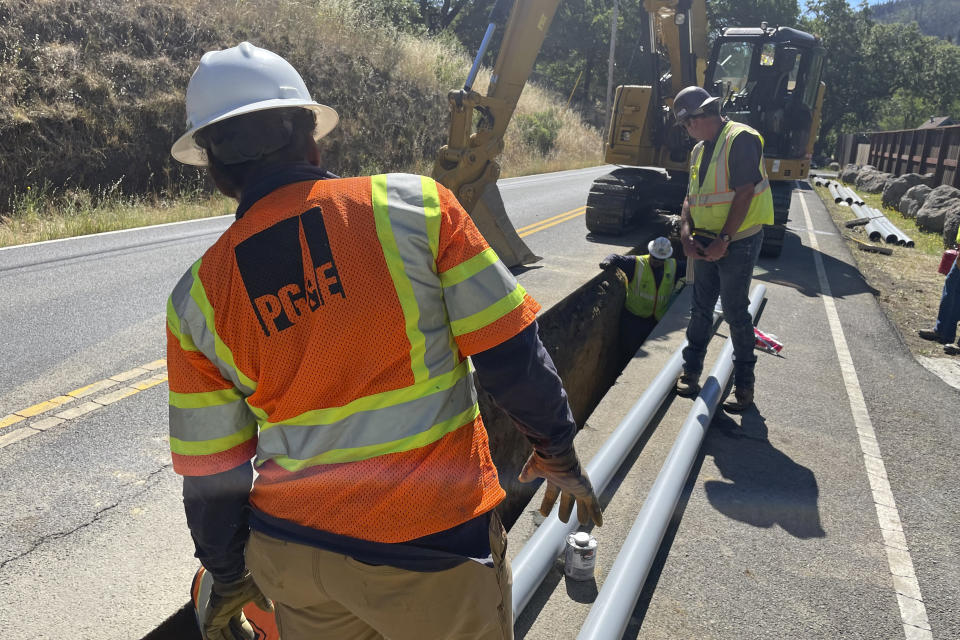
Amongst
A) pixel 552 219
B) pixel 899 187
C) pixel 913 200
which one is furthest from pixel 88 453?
pixel 899 187

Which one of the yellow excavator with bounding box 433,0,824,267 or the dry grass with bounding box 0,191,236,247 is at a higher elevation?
the yellow excavator with bounding box 433,0,824,267

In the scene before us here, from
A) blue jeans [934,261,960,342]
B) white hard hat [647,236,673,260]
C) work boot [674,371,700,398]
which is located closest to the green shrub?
white hard hat [647,236,673,260]

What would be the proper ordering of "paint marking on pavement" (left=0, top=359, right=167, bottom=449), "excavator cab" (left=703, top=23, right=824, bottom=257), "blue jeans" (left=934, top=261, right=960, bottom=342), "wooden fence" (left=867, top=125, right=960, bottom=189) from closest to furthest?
"paint marking on pavement" (left=0, top=359, right=167, bottom=449)
"blue jeans" (left=934, top=261, right=960, bottom=342)
"excavator cab" (left=703, top=23, right=824, bottom=257)
"wooden fence" (left=867, top=125, right=960, bottom=189)

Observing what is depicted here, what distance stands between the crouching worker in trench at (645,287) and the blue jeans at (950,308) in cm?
279

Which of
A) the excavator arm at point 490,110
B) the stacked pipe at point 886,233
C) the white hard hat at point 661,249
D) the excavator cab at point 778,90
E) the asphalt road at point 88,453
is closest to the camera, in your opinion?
the asphalt road at point 88,453

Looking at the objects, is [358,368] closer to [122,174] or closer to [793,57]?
[793,57]

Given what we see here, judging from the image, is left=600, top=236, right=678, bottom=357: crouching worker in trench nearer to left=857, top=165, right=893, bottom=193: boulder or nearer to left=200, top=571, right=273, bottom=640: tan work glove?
left=200, top=571, right=273, bottom=640: tan work glove

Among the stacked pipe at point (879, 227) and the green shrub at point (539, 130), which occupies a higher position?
the green shrub at point (539, 130)

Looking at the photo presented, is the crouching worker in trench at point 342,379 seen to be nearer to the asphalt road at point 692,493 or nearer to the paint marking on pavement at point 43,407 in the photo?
the asphalt road at point 692,493

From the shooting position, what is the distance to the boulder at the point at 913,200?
54.6 feet

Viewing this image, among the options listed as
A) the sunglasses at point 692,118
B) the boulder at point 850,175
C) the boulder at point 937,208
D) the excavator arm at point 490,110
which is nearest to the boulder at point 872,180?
the boulder at point 850,175

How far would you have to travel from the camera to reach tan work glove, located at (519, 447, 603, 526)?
5.94ft

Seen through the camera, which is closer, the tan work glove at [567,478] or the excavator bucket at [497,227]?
the tan work glove at [567,478]

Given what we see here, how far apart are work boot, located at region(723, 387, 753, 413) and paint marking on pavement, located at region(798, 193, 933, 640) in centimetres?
75
